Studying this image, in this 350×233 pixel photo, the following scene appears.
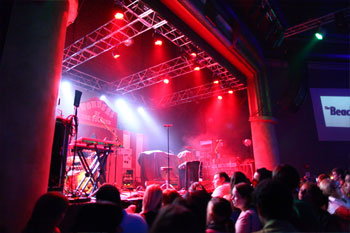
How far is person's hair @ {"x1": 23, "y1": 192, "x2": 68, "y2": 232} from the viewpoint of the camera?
1.62 meters

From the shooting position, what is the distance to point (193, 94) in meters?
13.0

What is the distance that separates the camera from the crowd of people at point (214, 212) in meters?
1.21

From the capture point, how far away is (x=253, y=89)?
359 inches

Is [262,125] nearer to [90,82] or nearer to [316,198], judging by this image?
[316,198]

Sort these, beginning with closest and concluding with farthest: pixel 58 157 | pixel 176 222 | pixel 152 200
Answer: pixel 176 222, pixel 152 200, pixel 58 157

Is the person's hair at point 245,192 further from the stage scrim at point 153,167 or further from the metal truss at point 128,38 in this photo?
the stage scrim at point 153,167

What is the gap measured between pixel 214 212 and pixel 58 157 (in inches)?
101

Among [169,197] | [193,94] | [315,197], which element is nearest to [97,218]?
[169,197]

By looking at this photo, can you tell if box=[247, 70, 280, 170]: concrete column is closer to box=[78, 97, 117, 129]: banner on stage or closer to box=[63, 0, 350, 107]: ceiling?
box=[63, 0, 350, 107]: ceiling

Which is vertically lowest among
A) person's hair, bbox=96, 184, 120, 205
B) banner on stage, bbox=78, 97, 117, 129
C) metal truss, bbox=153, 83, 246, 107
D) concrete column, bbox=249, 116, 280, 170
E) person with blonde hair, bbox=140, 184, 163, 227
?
person with blonde hair, bbox=140, 184, 163, 227

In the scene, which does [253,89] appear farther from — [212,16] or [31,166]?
[31,166]

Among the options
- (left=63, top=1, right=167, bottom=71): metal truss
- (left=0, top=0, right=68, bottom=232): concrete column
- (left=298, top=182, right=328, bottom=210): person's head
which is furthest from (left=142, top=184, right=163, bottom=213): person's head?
(left=63, top=1, right=167, bottom=71): metal truss

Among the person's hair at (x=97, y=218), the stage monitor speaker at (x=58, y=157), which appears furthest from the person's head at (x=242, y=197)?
the stage monitor speaker at (x=58, y=157)

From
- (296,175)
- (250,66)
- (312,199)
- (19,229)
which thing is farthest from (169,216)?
(250,66)
